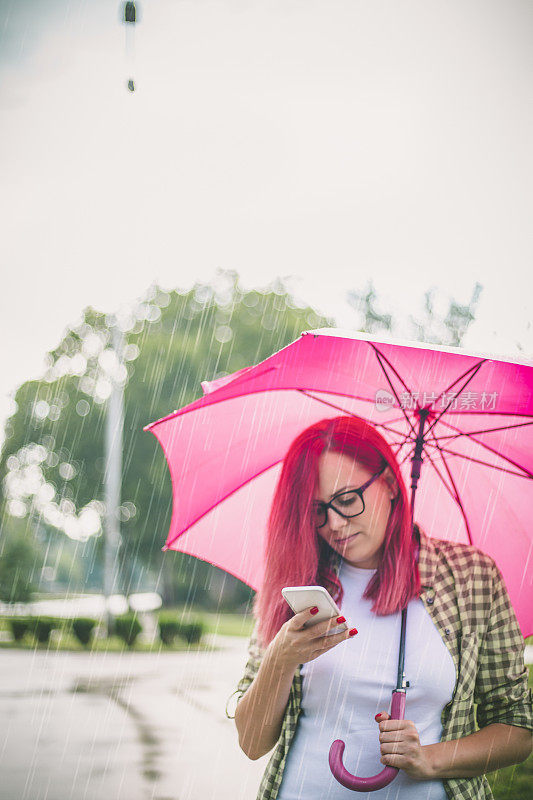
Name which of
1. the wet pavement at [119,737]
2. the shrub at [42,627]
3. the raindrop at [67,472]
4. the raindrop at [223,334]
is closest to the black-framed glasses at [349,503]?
the wet pavement at [119,737]

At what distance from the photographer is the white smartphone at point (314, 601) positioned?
1.93 m

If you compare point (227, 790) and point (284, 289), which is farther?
point (284, 289)

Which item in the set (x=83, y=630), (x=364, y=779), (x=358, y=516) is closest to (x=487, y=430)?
(x=358, y=516)

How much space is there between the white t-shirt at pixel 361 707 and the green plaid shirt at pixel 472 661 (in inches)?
1.1

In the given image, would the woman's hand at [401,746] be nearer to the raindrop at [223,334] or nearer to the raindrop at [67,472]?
the raindrop at [223,334]

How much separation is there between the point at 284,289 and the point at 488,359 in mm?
26177

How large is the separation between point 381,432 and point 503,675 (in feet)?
3.56

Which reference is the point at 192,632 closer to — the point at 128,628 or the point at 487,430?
the point at 128,628

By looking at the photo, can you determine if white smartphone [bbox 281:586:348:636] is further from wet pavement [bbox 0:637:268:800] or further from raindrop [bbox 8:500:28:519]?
raindrop [bbox 8:500:28:519]

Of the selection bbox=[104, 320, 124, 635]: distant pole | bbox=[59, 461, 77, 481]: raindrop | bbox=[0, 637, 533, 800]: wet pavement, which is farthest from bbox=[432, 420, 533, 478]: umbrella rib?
bbox=[59, 461, 77, 481]: raindrop

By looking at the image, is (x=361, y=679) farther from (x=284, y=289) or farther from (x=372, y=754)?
(x=284, y=289)

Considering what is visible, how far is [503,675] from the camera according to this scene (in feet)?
7.15

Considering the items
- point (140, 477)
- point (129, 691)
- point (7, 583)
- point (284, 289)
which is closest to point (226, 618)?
point (7, 583)

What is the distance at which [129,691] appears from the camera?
40.8 ft
